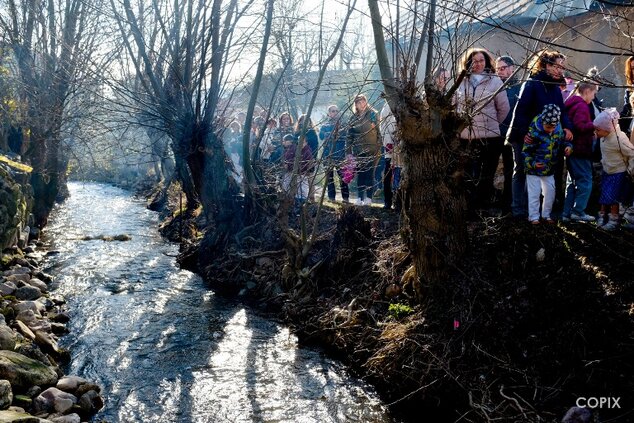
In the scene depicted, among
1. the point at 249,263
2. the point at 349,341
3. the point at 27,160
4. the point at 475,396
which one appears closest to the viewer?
the point at 475,396

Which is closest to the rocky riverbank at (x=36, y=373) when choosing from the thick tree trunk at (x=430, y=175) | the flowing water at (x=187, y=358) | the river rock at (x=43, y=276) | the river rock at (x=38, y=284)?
the flowing water at (x=187, y=358)

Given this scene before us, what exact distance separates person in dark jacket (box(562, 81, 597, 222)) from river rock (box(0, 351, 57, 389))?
571 centimetres

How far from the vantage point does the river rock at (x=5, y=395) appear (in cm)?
429

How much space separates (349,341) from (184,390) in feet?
6.39

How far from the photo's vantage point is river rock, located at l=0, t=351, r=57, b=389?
15.5 feet

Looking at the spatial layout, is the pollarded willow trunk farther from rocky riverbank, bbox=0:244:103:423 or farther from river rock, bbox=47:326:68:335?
river rock, bbox=47:326:68:335

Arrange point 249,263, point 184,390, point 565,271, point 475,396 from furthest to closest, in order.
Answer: point 249,263 → point 184,390 → point 565,271 → point 475,396

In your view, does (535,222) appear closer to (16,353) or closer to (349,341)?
(349,341)

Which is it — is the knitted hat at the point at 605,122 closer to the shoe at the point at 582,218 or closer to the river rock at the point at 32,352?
the shoe at the point at 582,218

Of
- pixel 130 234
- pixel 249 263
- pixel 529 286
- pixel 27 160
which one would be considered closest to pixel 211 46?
pixel 249 263

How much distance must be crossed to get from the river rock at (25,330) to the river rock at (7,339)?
0.54m

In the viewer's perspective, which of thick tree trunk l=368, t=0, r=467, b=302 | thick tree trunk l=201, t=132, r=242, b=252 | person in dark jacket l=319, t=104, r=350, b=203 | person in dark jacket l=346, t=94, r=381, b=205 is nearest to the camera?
thick tree trunk l=368, t=0, r=467, b=302

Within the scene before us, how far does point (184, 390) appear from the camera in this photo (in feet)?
17.2

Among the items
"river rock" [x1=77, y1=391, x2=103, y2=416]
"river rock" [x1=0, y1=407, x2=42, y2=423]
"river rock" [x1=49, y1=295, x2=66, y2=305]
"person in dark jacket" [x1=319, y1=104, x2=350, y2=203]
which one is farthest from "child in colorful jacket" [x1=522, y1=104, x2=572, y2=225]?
"river rock" [x1=49, y1=295, x2=66, y2=305]
